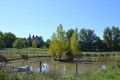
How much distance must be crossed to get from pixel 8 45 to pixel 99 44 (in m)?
61.8

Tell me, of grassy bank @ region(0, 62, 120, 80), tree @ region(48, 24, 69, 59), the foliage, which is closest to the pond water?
grassy bank @ region(0, 62, 120, 80)

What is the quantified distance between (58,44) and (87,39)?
162 ft

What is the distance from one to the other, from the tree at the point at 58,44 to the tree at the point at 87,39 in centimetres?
4594

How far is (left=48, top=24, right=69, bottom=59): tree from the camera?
90.9 feet

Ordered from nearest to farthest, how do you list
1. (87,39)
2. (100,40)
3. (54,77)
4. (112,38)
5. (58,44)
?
(54,77)
(58,44)
(112,38)
(100,40)
(87,39)

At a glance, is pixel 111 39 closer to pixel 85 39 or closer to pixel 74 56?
pixel 85 39

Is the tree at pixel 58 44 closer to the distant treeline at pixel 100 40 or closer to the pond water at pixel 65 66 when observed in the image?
the pond water at pixel 65 66

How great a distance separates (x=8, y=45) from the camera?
281 feet

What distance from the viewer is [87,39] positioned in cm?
7388

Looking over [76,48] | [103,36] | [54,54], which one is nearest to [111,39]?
[103,36]

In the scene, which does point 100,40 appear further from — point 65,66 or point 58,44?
point 65,66

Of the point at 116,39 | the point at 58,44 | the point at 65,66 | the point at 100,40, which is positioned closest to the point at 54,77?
the point at 65,66

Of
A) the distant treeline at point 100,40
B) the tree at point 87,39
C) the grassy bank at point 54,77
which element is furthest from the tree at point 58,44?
the tree at point 87,39

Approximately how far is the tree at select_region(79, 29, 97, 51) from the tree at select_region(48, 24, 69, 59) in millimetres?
45944
